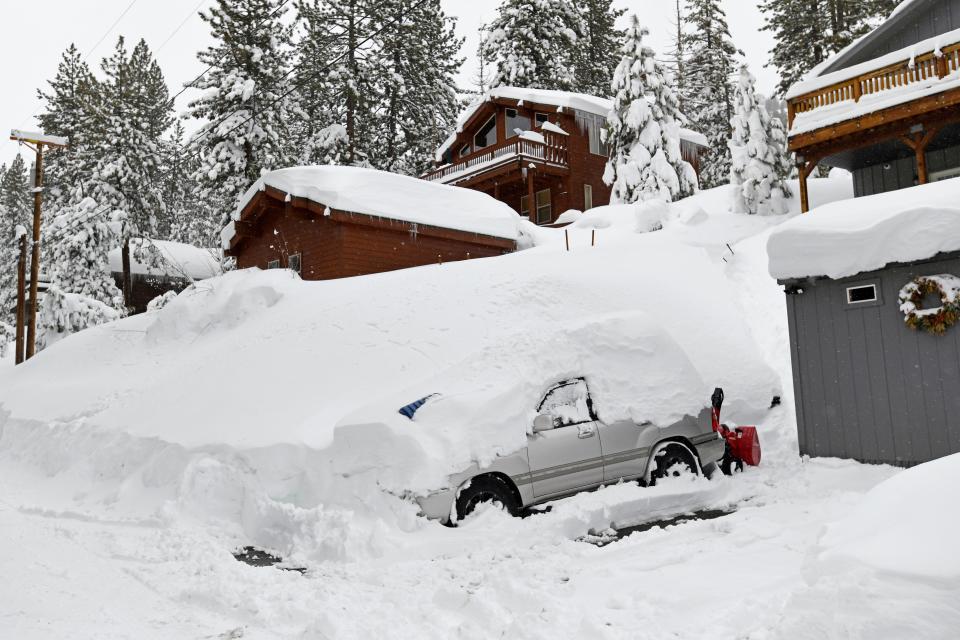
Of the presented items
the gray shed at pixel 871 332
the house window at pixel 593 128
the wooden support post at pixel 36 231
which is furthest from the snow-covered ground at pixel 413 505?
the house window at pixel 593 128

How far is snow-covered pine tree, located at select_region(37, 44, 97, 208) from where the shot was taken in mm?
30938

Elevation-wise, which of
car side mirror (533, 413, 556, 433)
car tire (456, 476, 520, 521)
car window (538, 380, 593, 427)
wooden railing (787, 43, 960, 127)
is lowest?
car tire (456, 476, 520, 521)

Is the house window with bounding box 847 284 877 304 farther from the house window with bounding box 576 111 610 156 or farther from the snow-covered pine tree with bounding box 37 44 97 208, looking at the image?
the snow-covered pine tree with bounding box 37 44 97 208

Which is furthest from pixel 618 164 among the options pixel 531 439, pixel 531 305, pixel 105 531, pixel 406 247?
pixel 105 531

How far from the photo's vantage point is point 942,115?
44.7 feet

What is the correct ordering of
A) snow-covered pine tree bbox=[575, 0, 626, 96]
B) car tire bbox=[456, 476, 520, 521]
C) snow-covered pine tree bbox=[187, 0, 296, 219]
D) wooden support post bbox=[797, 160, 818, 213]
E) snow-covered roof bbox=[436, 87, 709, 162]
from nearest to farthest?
1. car tire bbox=[456, 476, 520, 521]
2. wooden support post bbox=[797, 160, 818, 213]
3. snow-covered pine tree bbox=[187, 0, 296, 219]
4. snow-covered roof bbox=[436, 87, 709, 162]
5. snow-covered pine tree bbox=[575, 0, 626, 96]

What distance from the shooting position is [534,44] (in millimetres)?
35312

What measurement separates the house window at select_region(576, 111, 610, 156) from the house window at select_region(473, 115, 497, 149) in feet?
14.4

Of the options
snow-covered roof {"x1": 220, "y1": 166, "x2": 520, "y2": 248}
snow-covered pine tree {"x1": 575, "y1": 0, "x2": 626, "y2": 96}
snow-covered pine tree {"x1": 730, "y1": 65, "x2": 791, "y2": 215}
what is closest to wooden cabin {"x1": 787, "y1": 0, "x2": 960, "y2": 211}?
snow-covered pine tree {"x1": 730, "y1": 65, "x2": 791, "y2": 215}

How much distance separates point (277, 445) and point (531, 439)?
3053 mm

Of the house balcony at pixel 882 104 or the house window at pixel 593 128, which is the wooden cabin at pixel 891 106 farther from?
the house window at pixel 593 128

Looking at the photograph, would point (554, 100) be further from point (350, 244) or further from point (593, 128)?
point (350, 244)

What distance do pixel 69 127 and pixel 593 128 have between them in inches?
1142

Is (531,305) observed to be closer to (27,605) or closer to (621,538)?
(621,538)
